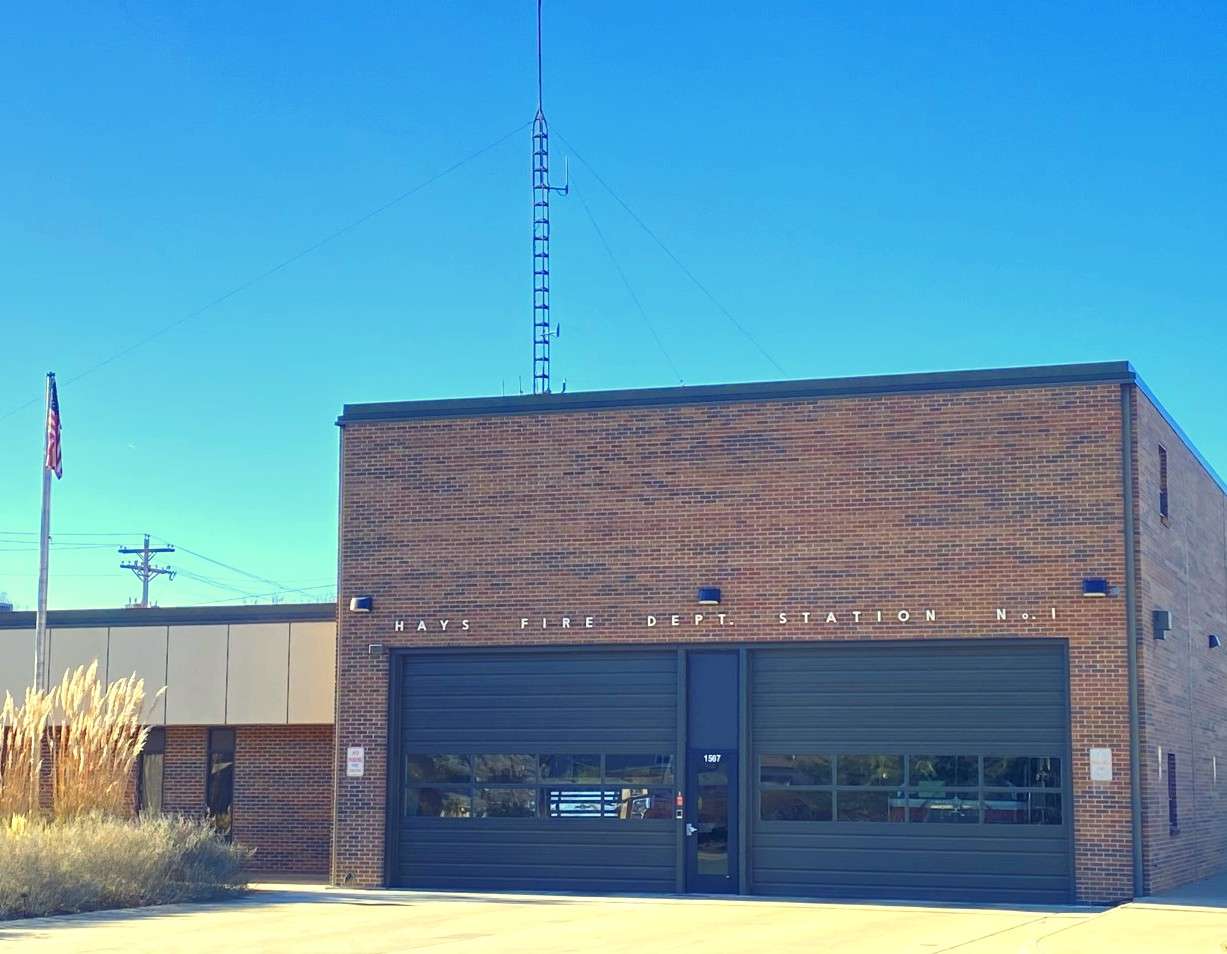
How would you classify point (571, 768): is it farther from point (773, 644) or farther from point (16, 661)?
point (16, 661)

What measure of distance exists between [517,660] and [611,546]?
90.1 inches

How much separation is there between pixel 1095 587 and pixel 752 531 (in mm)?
Answer: 4771

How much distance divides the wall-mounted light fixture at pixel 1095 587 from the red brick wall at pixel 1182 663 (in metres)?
0.56

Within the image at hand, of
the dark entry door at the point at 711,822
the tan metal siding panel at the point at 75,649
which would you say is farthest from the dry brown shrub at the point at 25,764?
the dark entry door at the point at 711,822

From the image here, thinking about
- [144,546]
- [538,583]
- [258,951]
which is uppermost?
→ [144,546]

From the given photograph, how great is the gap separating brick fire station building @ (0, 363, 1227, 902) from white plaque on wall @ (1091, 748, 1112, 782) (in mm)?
24

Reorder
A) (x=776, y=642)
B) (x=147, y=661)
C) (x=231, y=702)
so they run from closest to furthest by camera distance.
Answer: (x=776, y=642)
(x=231, y=702)
(x=147, y=661)

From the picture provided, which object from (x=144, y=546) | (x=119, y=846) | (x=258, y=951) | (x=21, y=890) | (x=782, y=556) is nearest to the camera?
(x=258, y=951)

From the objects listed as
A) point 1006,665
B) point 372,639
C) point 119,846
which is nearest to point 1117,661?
point 1006,665

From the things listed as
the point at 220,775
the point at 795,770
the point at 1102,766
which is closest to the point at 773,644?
the point at 795,770

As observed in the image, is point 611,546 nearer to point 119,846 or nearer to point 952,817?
point 952,817

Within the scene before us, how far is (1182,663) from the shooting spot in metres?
25.4

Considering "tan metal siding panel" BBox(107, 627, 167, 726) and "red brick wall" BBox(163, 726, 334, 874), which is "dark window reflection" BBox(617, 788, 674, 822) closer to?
"red brick wall" BBox(163, 726, 334, 874)

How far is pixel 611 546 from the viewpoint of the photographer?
24359 millimetres
